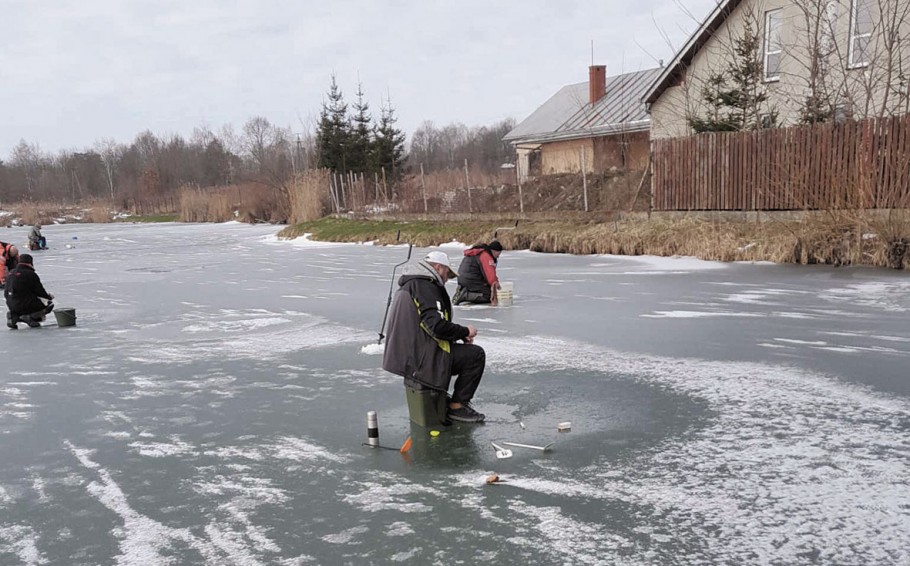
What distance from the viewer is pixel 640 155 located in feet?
107

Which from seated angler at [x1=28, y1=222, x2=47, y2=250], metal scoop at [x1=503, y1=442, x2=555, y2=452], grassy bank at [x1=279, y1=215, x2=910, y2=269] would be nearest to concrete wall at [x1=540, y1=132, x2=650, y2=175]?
grassy bank at [x1=279, y1=215, x2=910, y2=269]

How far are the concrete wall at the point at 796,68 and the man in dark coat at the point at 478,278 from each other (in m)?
11.2

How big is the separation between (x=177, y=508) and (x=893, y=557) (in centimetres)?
404

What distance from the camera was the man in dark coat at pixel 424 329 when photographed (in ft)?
18.6

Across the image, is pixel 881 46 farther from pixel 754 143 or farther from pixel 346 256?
pixel 346 256

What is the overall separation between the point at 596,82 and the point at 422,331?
35.6 metres

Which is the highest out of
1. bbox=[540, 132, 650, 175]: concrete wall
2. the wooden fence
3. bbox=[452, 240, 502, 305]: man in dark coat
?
bbox=[540, 132, 650, 175]: concrete wall

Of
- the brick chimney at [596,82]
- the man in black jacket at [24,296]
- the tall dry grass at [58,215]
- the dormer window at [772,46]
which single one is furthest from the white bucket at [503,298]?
the tall dry grass at [58,215]

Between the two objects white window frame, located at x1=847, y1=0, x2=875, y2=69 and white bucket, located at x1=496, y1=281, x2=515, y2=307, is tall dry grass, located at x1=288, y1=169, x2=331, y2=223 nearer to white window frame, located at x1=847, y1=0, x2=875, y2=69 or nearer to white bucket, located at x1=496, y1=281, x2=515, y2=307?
white window frame, located at x1=847, y1=0, x2=875, y2=69

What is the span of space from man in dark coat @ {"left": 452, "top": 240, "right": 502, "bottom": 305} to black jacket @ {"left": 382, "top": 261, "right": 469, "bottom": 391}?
239 inches

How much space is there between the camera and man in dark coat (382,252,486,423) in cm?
568

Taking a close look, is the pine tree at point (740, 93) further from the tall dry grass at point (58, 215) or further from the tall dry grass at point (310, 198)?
the tall dry grass at point (58, 215)

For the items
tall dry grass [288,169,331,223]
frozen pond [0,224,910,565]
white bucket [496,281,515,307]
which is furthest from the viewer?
tall dry grass [288,169,331,223]

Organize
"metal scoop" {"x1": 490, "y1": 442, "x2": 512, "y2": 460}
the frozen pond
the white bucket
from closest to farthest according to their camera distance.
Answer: the frozen pond, "metal scoop" {"x1": 490, "y1": 442, "x2": 512, "y2": 460}, the white bucket
